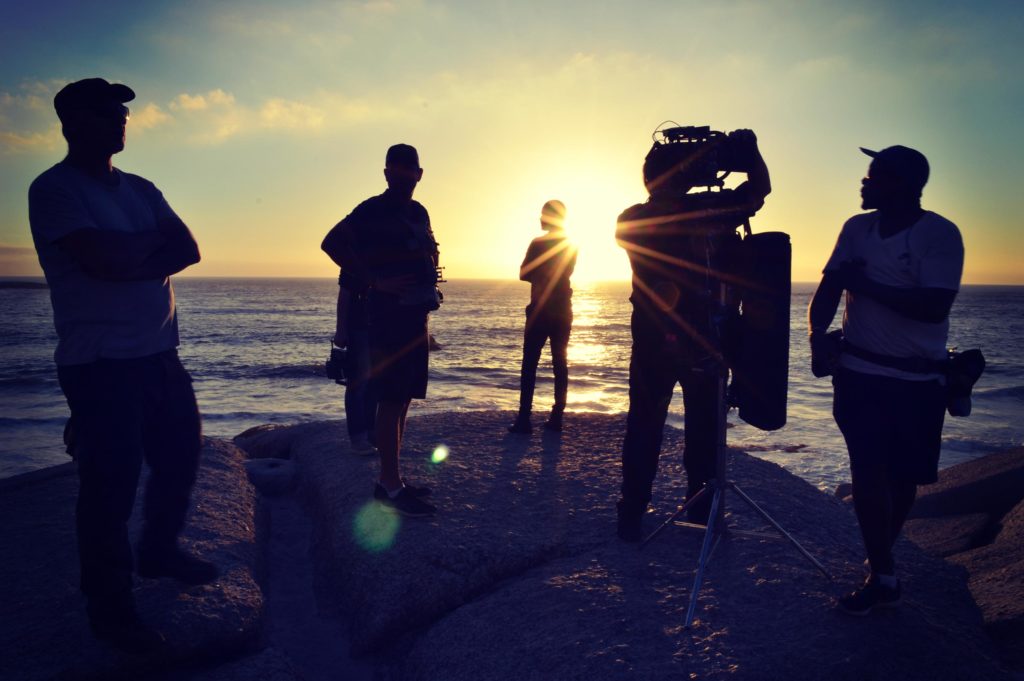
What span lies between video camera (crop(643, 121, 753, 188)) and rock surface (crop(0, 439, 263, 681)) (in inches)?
124

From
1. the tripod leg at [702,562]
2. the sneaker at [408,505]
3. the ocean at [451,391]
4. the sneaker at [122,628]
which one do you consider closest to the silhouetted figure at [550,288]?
the ocean at [451,391]

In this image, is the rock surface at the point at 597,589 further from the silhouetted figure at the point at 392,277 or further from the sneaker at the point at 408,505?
the silhouetted figure at the point at 392,277

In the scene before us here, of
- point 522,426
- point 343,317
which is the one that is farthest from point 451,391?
point 343,317

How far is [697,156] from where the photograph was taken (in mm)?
3146

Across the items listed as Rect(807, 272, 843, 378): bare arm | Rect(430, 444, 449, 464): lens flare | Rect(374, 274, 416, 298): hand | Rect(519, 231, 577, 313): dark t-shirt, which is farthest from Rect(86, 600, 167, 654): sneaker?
Rect(519, 231, 577, 313): dark t-shirt

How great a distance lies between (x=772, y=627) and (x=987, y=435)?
1367cm

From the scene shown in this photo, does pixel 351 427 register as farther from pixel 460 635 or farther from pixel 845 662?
pixel 845 662

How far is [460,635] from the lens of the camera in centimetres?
303

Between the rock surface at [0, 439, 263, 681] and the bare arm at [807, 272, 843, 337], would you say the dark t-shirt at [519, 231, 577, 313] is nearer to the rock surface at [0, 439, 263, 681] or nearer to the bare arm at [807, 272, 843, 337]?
the bare arm at [807, 272, 843, 337]

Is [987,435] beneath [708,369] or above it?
beneath

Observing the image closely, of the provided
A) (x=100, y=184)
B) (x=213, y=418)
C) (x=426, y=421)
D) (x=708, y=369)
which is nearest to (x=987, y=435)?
(x=426, y=421)

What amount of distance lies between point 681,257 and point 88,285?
2748mm

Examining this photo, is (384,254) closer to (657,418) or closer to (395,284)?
(395,284)

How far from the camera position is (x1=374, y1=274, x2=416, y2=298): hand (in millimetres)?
3826
